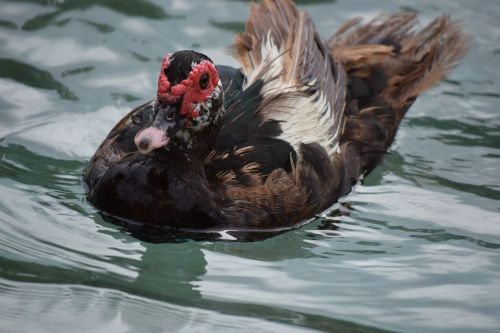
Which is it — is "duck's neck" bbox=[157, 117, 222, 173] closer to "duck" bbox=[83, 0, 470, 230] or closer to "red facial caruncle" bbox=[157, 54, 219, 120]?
"duck" bbox=[83, 0, 470, 230]

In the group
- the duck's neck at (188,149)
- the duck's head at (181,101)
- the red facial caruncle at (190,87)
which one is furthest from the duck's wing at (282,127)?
the red facial caruncle at (190,87)

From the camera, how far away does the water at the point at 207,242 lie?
658 cm

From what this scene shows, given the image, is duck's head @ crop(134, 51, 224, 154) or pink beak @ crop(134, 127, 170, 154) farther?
duck's head @ crop(134, 51, 224, 154)

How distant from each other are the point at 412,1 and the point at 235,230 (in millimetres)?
5684

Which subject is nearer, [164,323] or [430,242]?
[164,323]

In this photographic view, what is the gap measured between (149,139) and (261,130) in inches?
45.7

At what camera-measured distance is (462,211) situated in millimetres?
8648

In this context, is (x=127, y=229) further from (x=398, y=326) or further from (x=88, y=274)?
(x=398, y=326)

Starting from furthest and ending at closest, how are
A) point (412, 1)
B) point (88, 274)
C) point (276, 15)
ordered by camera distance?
point (412, 1) → point (276, 15) → point (88, 274)

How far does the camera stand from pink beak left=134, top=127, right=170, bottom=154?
7090 millimetres

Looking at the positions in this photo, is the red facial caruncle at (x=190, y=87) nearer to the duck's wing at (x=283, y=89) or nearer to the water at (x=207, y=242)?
the duck's wing at (x=283, y=89)

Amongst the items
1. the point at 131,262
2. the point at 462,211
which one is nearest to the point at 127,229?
the point at 131,262

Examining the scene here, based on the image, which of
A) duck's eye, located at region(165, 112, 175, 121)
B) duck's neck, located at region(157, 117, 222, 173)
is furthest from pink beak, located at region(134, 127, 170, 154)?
duck's neck, located at region(157, 117, 222, 173)

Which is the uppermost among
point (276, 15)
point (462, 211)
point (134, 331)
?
point (276, 15)
